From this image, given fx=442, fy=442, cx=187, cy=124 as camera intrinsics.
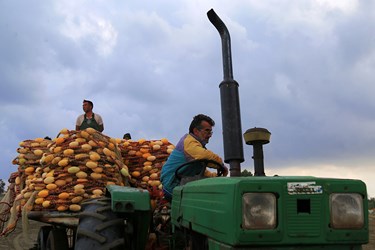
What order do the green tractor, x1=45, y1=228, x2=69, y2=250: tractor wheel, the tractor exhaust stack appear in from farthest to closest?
x1=45, y1=228, x2=69, y2=250: tractor wheel < the tractor exhaust stack < the green tractor

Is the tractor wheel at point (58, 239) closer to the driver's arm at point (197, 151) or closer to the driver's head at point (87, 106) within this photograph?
the driver's arm at point (197, 151)

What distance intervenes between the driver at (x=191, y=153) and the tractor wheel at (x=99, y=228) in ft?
2.62

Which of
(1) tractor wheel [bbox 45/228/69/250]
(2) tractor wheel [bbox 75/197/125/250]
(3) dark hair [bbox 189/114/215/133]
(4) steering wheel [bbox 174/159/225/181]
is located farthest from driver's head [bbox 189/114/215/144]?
(1) tractor wheel [bbox 45/228/69/250]

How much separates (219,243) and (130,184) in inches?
107

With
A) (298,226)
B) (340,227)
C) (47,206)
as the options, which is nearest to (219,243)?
(298,226)

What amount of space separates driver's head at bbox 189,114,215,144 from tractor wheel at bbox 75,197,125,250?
4.23 feet

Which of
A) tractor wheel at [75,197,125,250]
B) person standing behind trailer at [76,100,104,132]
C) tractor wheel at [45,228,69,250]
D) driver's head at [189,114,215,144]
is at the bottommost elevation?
tractor wheel at [45,228,69,250]

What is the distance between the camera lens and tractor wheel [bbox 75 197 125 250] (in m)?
3.19

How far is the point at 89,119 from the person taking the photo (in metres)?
6.38

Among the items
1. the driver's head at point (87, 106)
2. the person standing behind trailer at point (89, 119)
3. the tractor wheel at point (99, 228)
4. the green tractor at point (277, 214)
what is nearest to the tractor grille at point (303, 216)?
the green tractor at point (277, 214)

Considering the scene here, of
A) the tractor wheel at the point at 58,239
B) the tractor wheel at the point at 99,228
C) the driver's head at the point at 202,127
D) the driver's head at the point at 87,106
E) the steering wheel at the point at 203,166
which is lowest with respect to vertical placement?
the tractor wheel at the point at 58,239

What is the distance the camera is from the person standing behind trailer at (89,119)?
6339 mm

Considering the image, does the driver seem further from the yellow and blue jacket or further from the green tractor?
the green tractor

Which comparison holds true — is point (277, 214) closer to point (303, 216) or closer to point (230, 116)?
point (303, 216)
